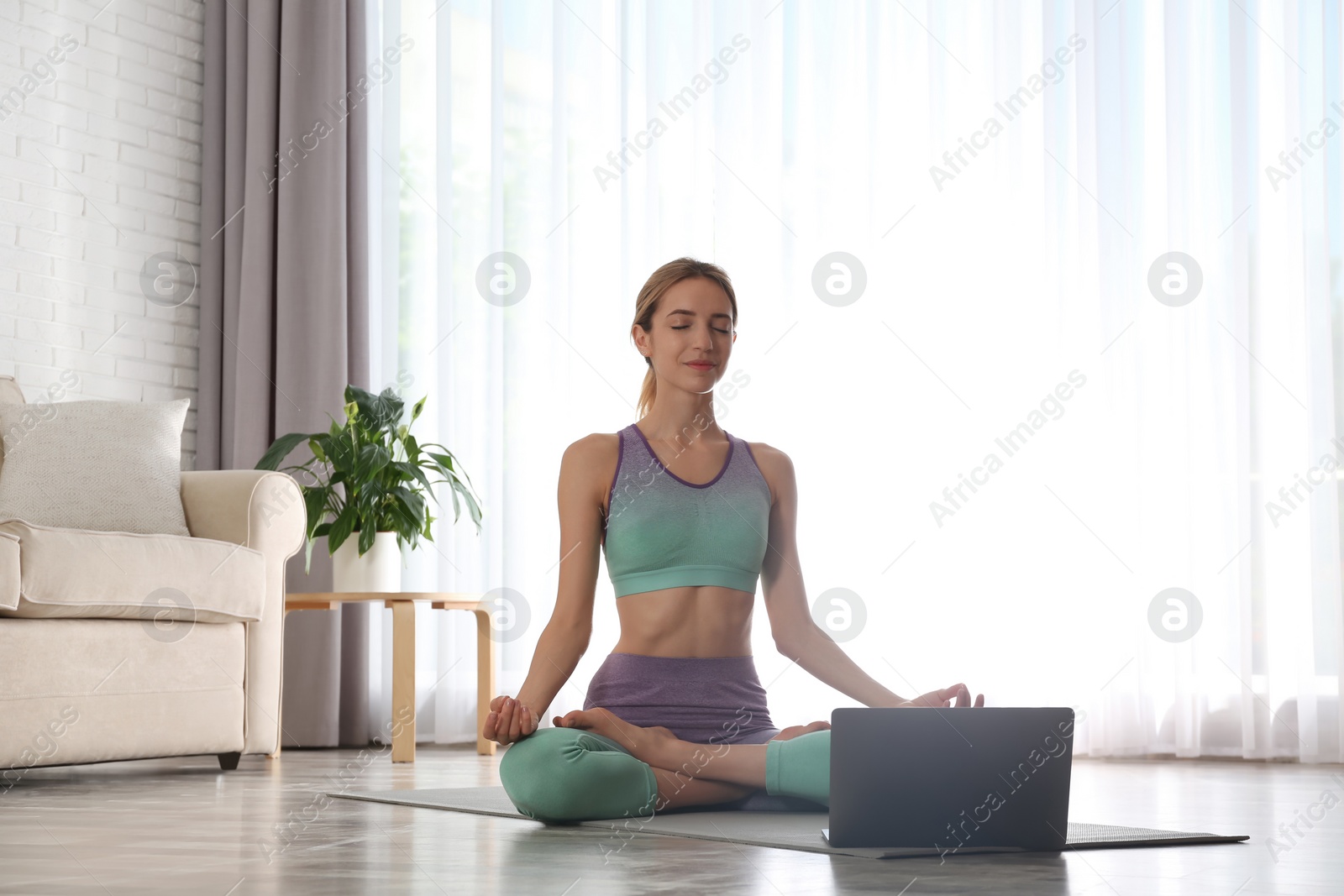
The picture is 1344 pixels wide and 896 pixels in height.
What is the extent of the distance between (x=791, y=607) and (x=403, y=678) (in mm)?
1508

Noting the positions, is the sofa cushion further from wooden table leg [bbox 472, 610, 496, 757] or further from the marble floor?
wooden table leg [bbox 472, 610, 496, 757]

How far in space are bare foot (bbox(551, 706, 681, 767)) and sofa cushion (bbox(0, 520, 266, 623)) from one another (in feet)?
3.92

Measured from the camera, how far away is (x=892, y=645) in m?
3.29

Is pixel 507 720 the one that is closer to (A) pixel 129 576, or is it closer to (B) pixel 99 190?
(A) pixel 129 576

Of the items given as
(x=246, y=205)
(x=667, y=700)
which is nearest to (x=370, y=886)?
(x=667, y=700)

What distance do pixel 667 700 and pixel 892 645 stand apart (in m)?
1.64

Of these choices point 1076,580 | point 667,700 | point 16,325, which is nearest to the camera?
point 667,700

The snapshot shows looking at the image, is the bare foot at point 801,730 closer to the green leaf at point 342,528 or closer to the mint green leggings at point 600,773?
the mint green leggings at point 600,773

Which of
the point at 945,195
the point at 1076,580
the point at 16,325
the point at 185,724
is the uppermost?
the point at 945,195

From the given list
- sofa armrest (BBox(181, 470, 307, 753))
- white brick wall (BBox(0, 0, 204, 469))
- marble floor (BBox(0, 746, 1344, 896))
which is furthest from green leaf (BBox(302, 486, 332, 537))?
marble floor (BBox(0, 746, 1344, 896))

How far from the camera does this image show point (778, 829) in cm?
156

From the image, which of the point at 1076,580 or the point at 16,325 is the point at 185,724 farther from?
the point at 1076,580

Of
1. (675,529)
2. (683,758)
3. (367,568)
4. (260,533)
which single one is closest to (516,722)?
(683,758)

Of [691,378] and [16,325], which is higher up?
[16,325]
